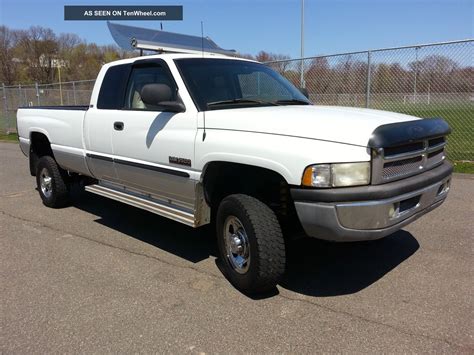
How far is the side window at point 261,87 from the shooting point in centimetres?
448

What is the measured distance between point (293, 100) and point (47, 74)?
2847 inches

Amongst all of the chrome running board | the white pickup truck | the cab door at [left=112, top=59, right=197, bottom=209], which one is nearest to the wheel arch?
the white pickup truck

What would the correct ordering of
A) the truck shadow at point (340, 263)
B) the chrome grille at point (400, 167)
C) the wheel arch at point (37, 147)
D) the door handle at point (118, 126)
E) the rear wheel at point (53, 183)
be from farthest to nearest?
the wheel arch at point (37, 147), the rear wheel at point (53, 183), the door handle at point (118, 126), the truck shadow at point (340, 263), the chrome grille at point (400, 167)

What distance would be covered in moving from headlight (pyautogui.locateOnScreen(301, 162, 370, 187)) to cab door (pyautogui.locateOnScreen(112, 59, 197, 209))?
1310mm

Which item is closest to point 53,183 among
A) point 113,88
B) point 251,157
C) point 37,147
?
point 37,147

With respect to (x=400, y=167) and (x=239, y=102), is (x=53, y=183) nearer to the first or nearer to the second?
(x=239, y=102)

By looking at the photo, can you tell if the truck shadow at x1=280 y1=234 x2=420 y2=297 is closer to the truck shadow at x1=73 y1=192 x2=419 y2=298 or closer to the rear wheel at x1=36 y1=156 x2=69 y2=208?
the truck shadow at x1=73 y1=192 x2=419 y2=298

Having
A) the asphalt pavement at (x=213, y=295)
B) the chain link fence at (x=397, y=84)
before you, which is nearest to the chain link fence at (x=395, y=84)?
the chain link fence at (x=397, y=84)

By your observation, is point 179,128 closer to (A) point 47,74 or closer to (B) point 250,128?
→ (B) point 250,128

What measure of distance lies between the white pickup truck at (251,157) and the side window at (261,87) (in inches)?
0.7

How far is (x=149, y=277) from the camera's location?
3.97 meters

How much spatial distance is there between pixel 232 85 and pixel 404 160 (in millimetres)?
1898

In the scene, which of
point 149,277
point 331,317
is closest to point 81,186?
point 149,277

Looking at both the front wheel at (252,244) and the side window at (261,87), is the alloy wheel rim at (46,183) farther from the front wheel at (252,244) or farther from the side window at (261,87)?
the front wheel at (252,244)
